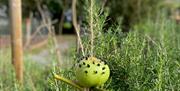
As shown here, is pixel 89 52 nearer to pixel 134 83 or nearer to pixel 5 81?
pixel 134 83

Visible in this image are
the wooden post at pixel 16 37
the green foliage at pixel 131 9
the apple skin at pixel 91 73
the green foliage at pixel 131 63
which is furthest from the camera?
the green foliage at pixel 131 9

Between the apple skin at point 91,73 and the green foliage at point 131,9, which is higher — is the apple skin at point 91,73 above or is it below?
above

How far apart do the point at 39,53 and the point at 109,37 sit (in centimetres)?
637

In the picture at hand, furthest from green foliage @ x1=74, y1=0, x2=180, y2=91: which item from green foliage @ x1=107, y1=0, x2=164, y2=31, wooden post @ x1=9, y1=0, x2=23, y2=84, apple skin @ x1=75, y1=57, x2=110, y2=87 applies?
green foliage @ x1=107, y1=0, x2=164, y2=31

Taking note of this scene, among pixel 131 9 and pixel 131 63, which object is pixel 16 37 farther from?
pixel 131 9

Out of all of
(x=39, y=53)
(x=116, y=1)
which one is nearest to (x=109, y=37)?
(x=39, y=53)

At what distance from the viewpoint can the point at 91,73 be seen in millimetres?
885

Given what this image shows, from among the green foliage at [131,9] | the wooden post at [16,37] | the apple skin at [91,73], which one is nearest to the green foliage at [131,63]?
the apple skin at [91,73]

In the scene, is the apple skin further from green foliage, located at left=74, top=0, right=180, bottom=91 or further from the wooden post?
the wooden post

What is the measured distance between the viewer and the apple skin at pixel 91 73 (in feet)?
2.90

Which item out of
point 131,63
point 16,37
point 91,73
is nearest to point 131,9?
point 16,37

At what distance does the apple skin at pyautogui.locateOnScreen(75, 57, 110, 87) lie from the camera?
88 cm

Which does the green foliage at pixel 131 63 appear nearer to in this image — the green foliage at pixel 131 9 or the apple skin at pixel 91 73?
the apple skin at pixel 91 73

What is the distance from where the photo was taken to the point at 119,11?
8336mm
